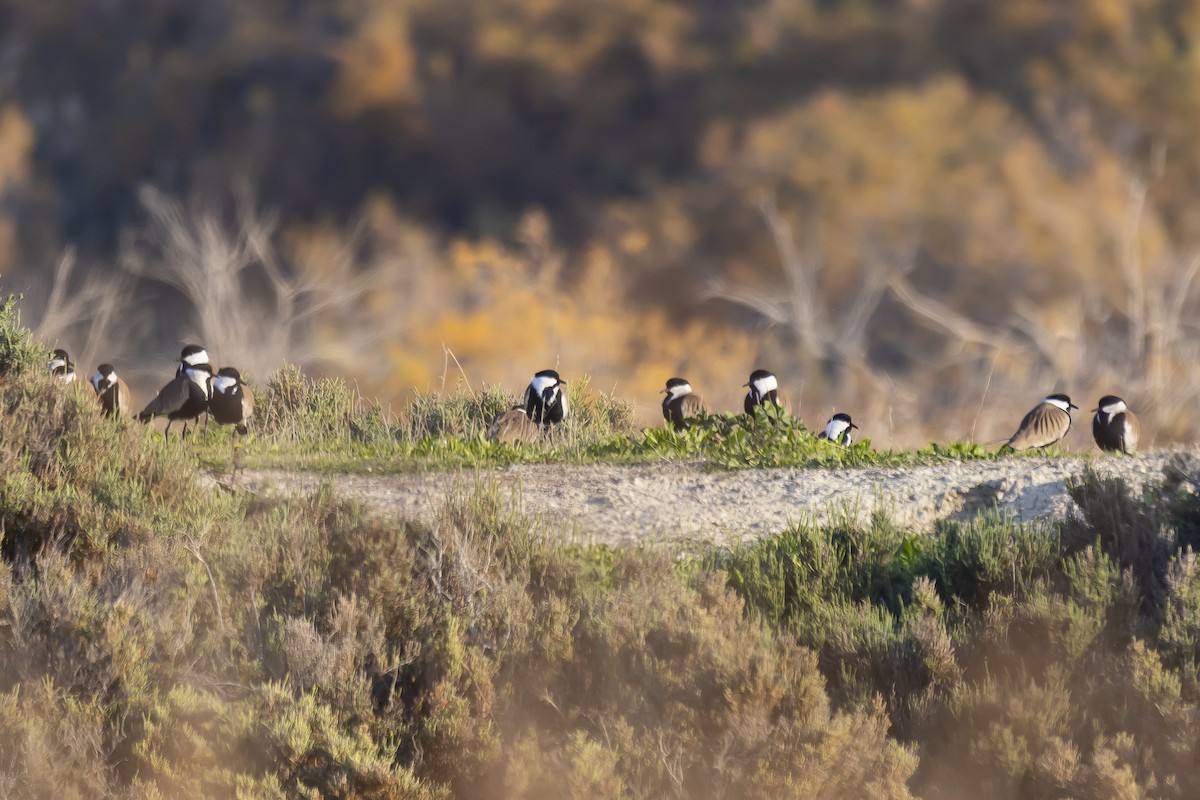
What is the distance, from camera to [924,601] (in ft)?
19.4

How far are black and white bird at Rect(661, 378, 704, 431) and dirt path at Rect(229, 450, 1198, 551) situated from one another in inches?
144

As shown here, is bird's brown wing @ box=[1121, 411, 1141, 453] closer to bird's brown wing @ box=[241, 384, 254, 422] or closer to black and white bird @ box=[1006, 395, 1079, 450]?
black and white bird @ box=[1006, 395, 1079, 450]

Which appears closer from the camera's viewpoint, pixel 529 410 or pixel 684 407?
pixel 529 410

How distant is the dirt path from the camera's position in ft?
25.8

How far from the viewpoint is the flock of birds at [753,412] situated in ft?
36.3

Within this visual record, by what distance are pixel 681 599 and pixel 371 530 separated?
5.12ft

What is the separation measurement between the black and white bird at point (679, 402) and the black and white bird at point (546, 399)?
54.1 inches

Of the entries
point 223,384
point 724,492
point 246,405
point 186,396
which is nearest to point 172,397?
point 186,396

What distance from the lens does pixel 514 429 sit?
1097cm

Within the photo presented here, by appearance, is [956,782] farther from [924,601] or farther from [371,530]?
[371,530]

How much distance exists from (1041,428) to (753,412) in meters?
2.49

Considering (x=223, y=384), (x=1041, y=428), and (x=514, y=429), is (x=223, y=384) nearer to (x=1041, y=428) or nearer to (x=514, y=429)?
(x=514, y=429)

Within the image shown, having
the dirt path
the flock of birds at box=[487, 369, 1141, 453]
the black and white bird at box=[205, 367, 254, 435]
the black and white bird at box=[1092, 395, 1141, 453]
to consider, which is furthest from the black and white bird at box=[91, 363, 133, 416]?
the black and white bird at box=[1092, 395, 1141, 453]

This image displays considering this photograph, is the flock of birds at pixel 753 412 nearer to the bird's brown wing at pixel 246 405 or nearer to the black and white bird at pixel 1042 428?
the black and white bird at pixel 1042 428
